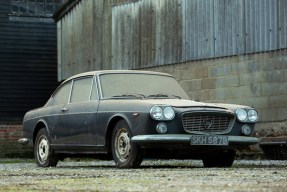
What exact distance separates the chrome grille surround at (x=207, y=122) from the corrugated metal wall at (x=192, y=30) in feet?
16.6

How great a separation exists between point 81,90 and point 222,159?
7.99 feet

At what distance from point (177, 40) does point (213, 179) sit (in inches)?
434

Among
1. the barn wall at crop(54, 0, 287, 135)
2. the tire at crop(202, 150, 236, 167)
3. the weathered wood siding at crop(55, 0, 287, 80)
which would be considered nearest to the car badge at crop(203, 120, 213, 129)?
the tire at crop(202, 150, 236, 167)

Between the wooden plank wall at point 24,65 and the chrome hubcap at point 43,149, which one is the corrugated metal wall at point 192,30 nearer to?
the wooden plank wall at point 24,65

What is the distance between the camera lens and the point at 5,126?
24234 millimetres

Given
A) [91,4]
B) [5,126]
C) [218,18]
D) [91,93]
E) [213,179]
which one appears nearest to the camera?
[213,179]

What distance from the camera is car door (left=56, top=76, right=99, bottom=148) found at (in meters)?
11.7

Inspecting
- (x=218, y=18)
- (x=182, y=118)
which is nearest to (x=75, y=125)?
(x=182, y=118)

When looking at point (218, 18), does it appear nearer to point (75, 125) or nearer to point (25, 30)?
point (75, 125)

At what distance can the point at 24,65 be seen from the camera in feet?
81.3

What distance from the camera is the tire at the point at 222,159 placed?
38.0 feet

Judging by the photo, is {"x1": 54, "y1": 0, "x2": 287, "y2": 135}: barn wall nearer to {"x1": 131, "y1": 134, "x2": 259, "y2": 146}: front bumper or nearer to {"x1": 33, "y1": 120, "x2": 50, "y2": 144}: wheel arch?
{"x1": 33, "y1": 120, "x2": 50, "y2": 144}: wheel arch

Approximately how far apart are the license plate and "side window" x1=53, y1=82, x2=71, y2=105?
2.80m

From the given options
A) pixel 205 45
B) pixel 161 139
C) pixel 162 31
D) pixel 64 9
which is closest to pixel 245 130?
pixel 161 139
